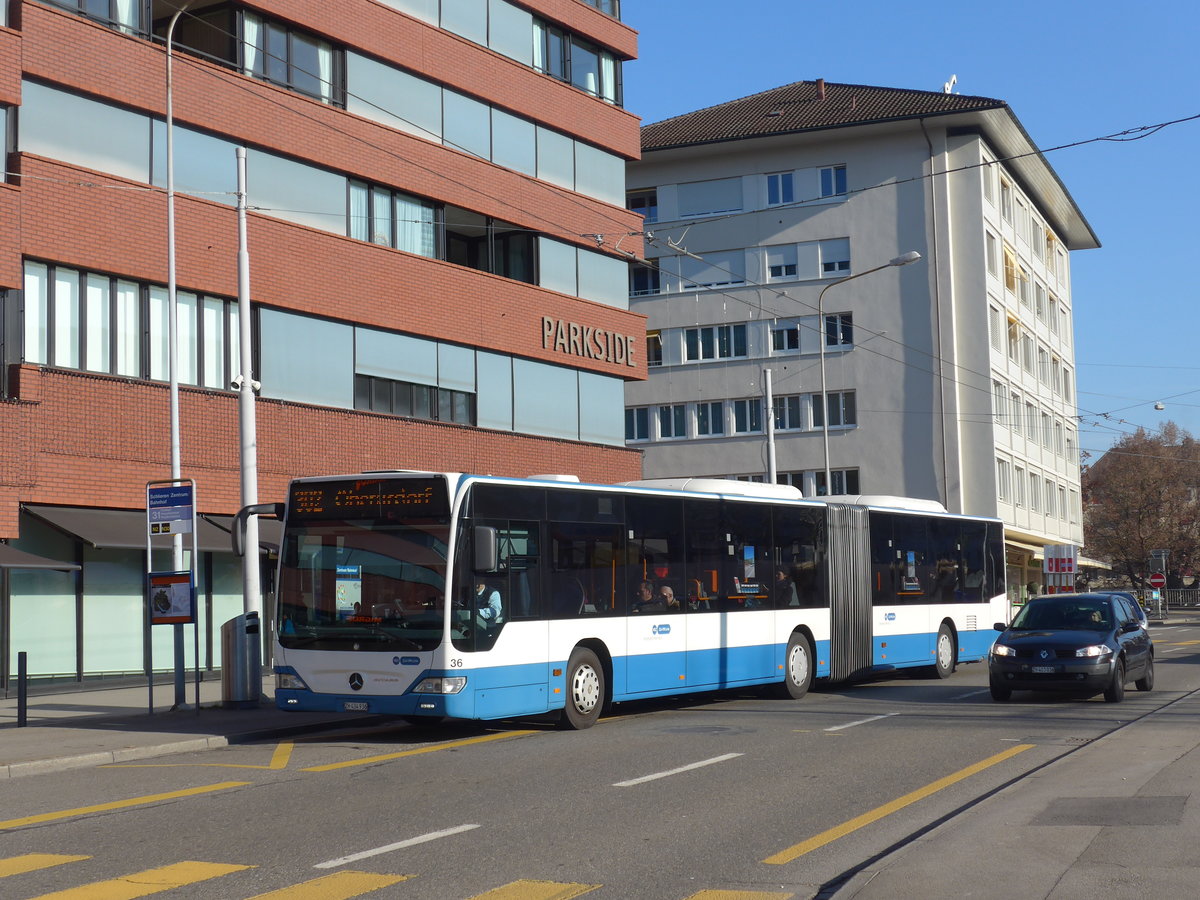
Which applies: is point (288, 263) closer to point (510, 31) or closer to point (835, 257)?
point (510, 31)

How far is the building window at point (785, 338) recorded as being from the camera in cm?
5850

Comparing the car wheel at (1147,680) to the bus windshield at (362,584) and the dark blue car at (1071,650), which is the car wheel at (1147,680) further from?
the bus windshield at (362,584)

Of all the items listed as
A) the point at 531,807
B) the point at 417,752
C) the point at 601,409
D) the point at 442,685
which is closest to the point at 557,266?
the point at 601,409

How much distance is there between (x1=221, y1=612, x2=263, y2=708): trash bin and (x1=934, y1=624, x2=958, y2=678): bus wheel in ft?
39.7

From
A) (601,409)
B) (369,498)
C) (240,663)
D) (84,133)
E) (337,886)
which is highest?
(84,133)

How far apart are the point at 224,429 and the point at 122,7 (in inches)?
283

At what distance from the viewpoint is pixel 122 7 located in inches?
953

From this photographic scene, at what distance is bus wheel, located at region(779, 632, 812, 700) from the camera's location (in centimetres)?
2061

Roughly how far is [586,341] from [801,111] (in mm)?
27767

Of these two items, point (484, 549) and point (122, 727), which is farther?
point (122, 727)

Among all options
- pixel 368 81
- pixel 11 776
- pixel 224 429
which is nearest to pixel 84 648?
pixel 224 429

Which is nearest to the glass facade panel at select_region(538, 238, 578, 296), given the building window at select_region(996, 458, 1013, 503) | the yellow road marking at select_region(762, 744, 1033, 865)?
the yellow road marking at select_region(762, 744, 1033, 865)

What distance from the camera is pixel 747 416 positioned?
194ft

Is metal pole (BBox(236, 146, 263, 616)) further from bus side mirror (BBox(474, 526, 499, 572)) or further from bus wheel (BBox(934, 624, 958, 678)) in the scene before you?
bus wheel (BBox(934, 624, 958, 678))
